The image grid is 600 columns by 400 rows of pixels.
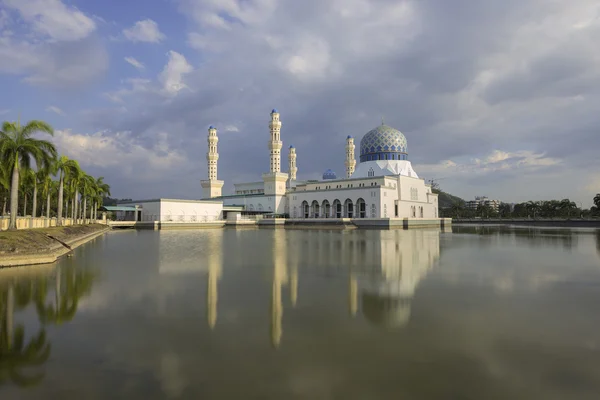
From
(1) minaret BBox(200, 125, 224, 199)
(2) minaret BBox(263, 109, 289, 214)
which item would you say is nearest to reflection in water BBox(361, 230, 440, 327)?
(2) minaret BBox(263, 109, 289, 214)

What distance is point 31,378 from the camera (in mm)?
4863

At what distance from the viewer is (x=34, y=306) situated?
826 centimetres

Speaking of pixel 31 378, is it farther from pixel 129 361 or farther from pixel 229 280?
pixel 229 280

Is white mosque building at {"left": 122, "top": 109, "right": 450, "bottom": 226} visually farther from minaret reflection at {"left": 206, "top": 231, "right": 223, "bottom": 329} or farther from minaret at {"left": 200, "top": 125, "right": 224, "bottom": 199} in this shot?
A: minaret reflection at {"left": 206, "top": 231, "right": 223, "bottom": 329}

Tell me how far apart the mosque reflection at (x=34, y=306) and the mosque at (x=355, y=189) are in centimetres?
4701

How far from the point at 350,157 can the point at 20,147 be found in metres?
62.0

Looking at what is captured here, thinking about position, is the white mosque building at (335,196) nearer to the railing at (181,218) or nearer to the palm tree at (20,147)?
the railing at (181,218)

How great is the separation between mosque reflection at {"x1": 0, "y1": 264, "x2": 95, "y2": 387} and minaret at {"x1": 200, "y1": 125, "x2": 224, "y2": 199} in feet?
189

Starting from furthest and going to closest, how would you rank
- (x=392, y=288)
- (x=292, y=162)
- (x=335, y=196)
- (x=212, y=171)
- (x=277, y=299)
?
(x=292, y=162)
(x=212, y=171)
(x=335, y=196)
(x=392, y=288)
(x=277, y=299)

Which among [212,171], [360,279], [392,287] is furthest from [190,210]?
[392,287]

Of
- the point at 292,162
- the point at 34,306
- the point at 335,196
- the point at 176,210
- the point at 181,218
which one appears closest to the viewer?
the point at 34,306

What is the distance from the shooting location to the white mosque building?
56812 mm

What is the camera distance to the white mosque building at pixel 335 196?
186 feet

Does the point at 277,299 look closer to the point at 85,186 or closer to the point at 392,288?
the point at 392,288
